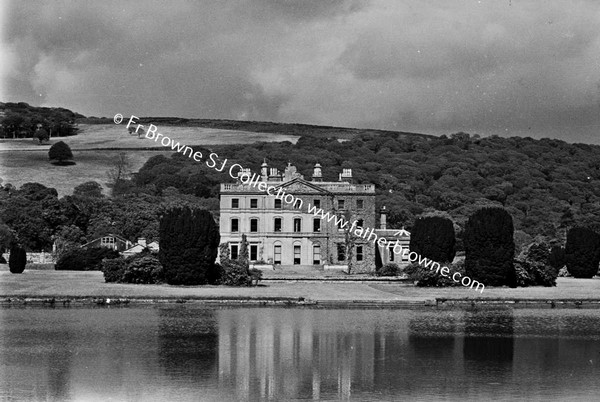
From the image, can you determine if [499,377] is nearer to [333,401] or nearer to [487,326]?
[333,401]

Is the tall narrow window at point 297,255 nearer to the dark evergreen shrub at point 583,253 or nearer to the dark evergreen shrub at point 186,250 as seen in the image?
the dark evergreen shrub at point 583,253

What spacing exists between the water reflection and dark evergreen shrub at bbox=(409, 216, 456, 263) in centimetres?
2382

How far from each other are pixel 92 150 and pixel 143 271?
10054 cm

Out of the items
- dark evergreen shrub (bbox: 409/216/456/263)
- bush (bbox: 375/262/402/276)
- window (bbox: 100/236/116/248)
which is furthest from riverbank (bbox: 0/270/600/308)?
window (bbox: 100/236/116/248)

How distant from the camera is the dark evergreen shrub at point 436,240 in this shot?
6400 centimetres

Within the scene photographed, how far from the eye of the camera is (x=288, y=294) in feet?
153

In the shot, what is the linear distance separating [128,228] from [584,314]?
5498 cm

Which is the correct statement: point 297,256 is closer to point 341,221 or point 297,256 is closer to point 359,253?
point 341,221

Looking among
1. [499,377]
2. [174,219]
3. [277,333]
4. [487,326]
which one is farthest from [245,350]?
[174,219]

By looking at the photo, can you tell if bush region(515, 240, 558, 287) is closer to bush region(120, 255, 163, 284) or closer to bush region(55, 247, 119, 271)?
bush region(120, 255, 163, 284)

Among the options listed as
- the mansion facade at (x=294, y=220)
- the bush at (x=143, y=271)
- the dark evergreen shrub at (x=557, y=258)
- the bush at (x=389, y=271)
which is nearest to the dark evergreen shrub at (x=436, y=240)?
the bush at (x=389, y=271)

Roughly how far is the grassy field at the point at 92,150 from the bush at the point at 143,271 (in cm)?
7313

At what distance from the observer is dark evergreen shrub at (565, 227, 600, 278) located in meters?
63.3

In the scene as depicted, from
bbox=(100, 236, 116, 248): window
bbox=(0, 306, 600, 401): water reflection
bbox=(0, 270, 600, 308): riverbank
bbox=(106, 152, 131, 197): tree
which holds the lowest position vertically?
bbox=(0, 306, 600, 401): water reflection
